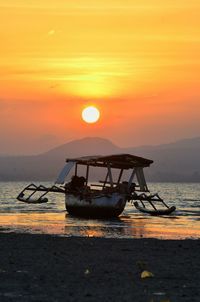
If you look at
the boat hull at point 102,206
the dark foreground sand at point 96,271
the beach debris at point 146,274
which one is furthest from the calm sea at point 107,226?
the beach debris at point 146,274

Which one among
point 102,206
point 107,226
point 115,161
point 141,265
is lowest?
point 102,206

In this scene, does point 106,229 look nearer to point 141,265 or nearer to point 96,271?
point 141,265

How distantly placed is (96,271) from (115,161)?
38755mm

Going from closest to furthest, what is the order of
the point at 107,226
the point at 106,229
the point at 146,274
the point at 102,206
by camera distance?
the point at 146,274, the point at 106,229, the point at 107,226, the point at 102,206

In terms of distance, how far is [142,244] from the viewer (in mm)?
29078

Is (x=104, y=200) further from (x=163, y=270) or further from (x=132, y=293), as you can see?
(x=132, y=293)

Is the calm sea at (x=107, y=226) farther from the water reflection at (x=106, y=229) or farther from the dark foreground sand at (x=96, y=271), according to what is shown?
the dark foreground sand at (x=96, y=271)

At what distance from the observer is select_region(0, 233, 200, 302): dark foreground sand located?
15.4 metres

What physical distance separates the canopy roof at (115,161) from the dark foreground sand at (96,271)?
28539mm

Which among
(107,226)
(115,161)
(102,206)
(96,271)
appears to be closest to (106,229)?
(107,226)

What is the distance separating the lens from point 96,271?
63.2 feet

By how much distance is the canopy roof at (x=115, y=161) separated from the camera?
57344mm

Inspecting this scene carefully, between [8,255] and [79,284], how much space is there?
667 cm

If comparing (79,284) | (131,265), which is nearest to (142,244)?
(131,265)
